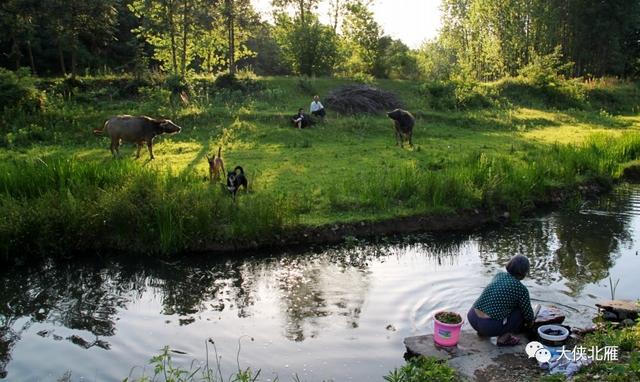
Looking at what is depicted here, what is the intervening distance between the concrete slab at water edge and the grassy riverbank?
474 centimetres

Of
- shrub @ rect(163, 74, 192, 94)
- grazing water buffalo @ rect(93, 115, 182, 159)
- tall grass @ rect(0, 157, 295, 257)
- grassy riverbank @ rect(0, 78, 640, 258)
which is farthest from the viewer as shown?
shrub @ rect(163, 74, 192, 94)

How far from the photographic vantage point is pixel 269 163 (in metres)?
15.8

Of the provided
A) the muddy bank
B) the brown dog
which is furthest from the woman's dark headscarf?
the brown dog

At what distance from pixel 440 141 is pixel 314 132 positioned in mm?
4672

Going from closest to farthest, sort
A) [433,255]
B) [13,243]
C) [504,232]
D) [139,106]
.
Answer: [13,243] < [433,255] < [504,232] < [139,106]

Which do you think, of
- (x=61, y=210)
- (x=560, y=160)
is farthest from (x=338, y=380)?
(x=560, y=160)

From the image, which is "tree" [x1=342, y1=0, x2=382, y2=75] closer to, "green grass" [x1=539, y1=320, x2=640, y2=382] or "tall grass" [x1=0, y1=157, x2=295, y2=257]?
"tall grass" [x1=0, y1=157, x2=295, y2=257]

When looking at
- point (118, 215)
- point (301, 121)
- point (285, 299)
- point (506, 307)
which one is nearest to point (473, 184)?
point (285, 299)

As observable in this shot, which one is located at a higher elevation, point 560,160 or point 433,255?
point 560,160

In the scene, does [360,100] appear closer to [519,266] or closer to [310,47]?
[310,47]

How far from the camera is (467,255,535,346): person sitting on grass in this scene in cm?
685

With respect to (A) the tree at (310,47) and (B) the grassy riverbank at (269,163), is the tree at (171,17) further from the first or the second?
(A) the tree at (310,47)

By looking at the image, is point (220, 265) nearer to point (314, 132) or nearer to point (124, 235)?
point (124, 235)

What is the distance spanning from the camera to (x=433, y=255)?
10867mm
